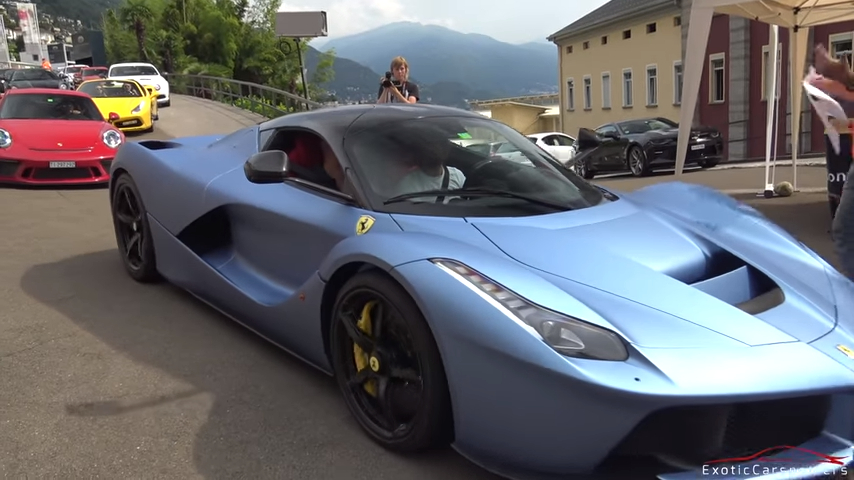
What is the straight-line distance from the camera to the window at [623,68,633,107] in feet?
113

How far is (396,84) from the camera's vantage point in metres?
7.20

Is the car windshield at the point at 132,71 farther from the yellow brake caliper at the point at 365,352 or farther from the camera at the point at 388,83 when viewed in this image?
the yellow brake caliper at the point at 365,352

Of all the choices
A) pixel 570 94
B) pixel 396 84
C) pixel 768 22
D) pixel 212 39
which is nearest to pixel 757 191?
pixel 768 22

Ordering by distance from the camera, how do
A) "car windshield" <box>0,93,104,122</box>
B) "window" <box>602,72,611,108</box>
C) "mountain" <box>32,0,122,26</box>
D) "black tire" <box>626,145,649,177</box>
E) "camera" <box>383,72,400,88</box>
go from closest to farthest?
"camera" <box>383,72,400,88</box> < "car windshield" <box>0,93,104,122</box> < "black tire" <box>626,145,649,177</box> < "window" <box>602,72,611,108</box> < "mountain" <box>32,0,122,26</box>

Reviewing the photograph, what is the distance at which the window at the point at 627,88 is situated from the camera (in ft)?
113

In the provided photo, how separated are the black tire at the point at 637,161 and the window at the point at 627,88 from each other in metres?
17.7

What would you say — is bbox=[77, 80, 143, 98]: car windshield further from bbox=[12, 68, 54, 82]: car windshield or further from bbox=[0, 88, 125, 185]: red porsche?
bbox=[12, 68, 54, 82]: car windshield

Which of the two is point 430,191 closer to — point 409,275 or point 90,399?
point 409,275

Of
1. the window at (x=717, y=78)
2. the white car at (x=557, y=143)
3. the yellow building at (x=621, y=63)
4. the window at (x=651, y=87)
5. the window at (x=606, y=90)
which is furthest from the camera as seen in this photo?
the window at (x=606, y=90)

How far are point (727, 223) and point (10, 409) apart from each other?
3.15 metres

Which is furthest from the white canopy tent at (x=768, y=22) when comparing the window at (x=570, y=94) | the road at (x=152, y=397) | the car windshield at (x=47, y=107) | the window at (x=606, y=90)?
the window at (x=570, y=94)

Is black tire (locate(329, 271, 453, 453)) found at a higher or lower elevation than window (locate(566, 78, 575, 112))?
lower

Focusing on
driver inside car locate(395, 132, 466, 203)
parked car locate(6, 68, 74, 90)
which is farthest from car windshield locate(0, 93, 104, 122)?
parked car locate(6, 68, 74, 90)

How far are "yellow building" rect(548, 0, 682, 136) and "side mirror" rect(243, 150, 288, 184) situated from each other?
29.4m
